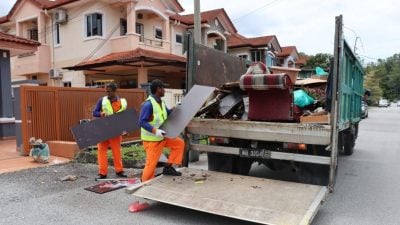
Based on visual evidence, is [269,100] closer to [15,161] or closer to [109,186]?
[109,186]

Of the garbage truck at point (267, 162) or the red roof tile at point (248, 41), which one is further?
the red roof tile at point (248, 41)

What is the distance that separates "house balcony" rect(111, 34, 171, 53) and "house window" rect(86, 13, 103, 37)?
90 cm

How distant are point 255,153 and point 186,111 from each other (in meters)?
1.14

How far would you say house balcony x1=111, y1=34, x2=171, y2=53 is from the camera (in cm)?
2017

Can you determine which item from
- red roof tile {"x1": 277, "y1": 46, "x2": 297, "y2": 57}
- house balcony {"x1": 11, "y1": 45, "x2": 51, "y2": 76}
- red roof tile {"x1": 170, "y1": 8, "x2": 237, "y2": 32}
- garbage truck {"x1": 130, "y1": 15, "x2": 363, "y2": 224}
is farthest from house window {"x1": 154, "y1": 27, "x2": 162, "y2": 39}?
red roof tile {"x1": 277, "y1": 46, "x2": 297, "y2": 57}

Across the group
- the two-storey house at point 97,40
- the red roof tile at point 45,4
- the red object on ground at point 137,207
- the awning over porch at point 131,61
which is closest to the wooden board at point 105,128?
the red object on ground at point 137,207

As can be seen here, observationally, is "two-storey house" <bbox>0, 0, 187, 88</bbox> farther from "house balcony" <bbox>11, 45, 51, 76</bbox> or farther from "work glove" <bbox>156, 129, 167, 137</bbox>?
"work glove" <bbox>156, 129, 167, 137</bbox>

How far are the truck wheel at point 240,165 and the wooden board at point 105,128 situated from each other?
6.34ft

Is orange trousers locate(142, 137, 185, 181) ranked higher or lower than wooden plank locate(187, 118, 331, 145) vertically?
lower

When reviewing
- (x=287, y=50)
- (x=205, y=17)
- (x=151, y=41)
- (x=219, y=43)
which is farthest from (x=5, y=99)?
(x=287, y=50)

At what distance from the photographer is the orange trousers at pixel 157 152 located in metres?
5.52

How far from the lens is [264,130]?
17.2ft

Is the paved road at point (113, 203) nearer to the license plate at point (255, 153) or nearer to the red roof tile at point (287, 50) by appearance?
the license plate at point (255, 153)

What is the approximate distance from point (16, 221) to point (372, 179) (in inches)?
235
